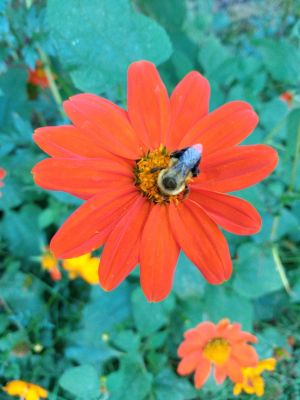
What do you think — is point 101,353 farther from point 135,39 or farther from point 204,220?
point 135,39

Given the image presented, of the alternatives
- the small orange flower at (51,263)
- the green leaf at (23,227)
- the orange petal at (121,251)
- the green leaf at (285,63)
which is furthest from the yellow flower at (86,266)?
the green leaf at (285,63)

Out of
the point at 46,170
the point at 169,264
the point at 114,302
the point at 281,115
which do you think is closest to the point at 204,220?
the point at 169,264

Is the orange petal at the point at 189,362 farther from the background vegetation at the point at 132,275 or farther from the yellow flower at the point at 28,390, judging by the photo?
the yellow flower at the point at 28,390

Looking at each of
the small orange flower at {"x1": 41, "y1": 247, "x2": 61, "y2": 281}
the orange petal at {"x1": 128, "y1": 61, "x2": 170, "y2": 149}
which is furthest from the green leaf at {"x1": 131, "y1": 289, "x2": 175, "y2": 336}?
the orange petal at {"x1": 128, "y1": 61, "x2": 170, "y2": 149}

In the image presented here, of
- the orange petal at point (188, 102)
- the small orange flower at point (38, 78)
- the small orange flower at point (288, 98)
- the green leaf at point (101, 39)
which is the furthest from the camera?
the small orange flower at point (288, 98)

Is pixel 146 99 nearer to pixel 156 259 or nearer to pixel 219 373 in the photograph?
pixel 156 259

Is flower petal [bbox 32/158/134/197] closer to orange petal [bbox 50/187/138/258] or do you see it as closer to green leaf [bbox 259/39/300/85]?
orange petal [bbox 50/187/138/258]

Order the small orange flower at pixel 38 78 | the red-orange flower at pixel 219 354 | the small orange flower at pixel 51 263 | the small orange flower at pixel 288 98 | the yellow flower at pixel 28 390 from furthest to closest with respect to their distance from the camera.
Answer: the small orange flower at pixel 288 98
the small orange flower at pixel 38 78
the small orange flower at pixel 51 263
the red-orange flower at pixel 219 354
the yellow flower at pixel 28 390
